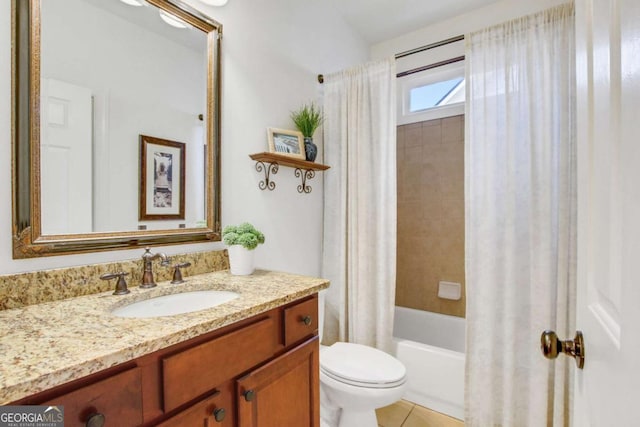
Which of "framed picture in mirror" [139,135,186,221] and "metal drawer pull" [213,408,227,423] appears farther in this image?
"framed picture in mirror" [139,135,186,221]

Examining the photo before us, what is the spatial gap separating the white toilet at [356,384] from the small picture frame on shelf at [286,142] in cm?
89

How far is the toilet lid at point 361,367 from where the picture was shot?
53.9 inches

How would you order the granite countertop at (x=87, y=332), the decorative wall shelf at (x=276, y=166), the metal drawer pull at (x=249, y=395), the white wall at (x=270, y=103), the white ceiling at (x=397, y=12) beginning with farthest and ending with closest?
1. the white ceiling at (x=397, y=12)
2. the decorative wall shelf at (x=276, y=166)
3. the white wall at (x=270, y=103)
4. the metal drawer pull at (x=249, y=395)
5. the granite countertop at (x=87, y=332)

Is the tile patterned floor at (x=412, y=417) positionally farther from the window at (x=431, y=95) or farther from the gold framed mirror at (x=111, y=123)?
the window at (x=431, y=95)

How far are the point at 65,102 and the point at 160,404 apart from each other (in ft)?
3.29

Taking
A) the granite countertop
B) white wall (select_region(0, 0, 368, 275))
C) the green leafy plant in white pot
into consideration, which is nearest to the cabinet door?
the granite countertop

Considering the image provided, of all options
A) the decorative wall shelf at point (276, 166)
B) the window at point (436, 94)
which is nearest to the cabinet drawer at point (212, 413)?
the decorative wall shelf at point (276, 166)

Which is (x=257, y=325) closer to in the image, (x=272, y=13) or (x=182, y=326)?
(x=182, y=326)

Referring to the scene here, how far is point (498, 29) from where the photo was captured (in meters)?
1.53

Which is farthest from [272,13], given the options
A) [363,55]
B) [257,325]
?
[257,325]

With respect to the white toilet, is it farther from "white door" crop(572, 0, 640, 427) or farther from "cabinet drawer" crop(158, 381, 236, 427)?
"white door" crop(572, 0, 640, 427)

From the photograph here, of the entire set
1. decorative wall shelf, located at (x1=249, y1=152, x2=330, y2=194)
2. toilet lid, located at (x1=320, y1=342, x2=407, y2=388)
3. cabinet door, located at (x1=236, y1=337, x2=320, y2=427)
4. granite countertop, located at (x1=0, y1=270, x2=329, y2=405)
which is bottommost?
toilet lid, located at (x1=320, y1=342, x2=407, y2=388)

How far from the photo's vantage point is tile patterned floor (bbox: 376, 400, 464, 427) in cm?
175

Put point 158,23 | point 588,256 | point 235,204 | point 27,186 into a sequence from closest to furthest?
1. point 588,256
2. point 27,186
3. point 158,23
4. point 235,204
